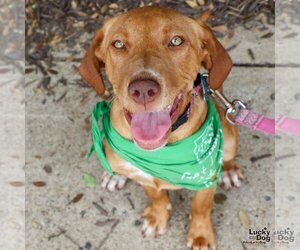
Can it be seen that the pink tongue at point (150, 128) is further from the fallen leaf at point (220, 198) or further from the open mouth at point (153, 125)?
the fallen leaf at point (220, 198)

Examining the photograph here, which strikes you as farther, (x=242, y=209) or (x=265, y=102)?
(x=265, y=102)

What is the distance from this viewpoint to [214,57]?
12.7ft

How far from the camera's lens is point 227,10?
6023 millimetres

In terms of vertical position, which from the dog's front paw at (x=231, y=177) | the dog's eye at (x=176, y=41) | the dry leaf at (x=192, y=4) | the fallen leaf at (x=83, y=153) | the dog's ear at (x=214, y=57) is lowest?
the fallen leaf at (x=83, y=153)

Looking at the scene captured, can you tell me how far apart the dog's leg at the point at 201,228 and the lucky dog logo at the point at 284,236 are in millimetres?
512

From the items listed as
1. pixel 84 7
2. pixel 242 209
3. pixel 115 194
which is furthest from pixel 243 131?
pixel 84 7

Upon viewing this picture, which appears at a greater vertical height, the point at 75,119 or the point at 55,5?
the point at 55,5

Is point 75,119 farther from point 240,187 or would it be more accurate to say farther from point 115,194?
point 240,187

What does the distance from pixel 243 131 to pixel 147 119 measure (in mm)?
1740

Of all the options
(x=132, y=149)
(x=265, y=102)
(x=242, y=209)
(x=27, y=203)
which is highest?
(x=132, y=149)

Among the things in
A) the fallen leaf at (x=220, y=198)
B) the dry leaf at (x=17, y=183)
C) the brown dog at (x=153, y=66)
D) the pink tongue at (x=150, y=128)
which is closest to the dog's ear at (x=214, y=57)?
the brown dog at (x=153, y=66)

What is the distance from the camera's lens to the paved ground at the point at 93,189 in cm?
478

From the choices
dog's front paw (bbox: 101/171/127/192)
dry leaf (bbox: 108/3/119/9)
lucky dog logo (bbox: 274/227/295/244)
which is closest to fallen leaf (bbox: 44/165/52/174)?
Result: dog's front paw (bbox: 101/171/127/192)

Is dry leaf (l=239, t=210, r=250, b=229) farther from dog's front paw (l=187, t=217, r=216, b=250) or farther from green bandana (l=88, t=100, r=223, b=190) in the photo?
green bandana (l=88, t=100, r=223, b=190)
